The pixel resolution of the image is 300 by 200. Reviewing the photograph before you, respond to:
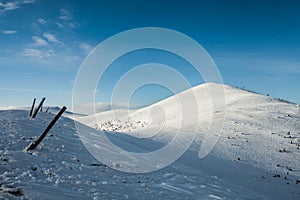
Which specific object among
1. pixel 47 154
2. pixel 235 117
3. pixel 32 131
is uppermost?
pixel 235 117

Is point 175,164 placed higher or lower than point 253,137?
lower

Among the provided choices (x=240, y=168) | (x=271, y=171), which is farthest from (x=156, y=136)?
(x=271, y=171)

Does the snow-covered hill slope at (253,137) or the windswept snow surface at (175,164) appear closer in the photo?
the windswept snow surface at (175,164)

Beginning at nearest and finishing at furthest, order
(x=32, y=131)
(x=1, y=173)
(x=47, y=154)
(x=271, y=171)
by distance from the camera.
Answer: (x=1, y=173), (x=47, y=154), (x=32, y=131), (x=271, y=171)

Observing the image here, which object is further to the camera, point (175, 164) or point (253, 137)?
point (253, 137)

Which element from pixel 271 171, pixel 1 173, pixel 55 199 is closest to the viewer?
pixel 55 199

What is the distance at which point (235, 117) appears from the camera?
93.1 ft

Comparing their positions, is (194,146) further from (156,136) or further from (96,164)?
(96,164)

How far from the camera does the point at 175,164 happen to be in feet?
52.0

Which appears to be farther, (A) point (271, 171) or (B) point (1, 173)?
(A) point (271, 171)

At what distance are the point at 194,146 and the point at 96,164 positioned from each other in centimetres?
1048

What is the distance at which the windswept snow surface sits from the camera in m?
8.76

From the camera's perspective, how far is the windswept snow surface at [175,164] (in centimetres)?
876

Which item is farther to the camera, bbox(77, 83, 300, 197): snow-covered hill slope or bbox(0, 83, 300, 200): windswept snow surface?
bbox(77, 83, 300, 197): snow-covered hill slope
